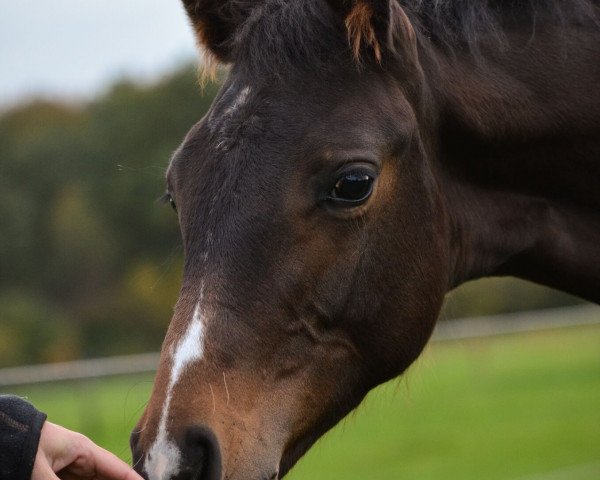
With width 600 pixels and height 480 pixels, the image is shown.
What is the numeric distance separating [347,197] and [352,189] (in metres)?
0.03

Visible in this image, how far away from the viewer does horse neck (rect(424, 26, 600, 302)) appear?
3621 millimetres

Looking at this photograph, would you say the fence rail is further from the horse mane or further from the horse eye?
the horse eye

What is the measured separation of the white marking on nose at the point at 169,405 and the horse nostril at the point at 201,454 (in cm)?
3

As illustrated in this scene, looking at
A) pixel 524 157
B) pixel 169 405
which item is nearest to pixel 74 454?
pixel 169 405

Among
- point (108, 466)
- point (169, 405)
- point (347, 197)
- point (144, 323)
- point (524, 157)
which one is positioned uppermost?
point (347, 197)

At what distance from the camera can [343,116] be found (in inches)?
127

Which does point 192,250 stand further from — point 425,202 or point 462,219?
point 462,219

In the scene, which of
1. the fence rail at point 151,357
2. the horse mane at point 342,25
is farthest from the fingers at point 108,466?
the fence rail at point 151,357

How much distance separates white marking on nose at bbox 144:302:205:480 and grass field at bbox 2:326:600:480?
14.8ft

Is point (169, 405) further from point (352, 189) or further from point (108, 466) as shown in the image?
point (352, 189)

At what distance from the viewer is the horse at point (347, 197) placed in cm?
293

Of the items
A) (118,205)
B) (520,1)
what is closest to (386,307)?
(520,1)

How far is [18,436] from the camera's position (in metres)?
2.80

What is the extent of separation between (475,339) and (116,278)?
1050 cm
